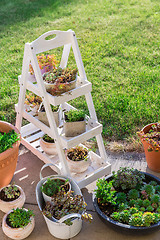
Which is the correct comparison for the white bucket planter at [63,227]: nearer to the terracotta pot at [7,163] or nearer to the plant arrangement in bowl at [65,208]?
the plant arrangement in bowl at [65,208]

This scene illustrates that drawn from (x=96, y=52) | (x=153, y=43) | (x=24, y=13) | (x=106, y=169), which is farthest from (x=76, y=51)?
(x=24, y=13)

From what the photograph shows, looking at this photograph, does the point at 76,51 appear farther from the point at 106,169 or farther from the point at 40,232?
the point at 40,232

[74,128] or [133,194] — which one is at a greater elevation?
[74,128]

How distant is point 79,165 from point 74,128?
390mm

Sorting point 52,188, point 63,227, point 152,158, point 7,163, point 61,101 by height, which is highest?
point 61,101

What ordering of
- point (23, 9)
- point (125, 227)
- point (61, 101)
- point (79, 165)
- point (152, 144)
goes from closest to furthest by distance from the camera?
point (125, 227), point (61, 101), point (79, 165), point (152, 144), point (23, 9)

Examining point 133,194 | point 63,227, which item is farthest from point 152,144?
point 63,227

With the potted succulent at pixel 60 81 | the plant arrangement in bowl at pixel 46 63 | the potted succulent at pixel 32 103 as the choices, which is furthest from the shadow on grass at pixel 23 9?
the potted succulent at pixel 60 81

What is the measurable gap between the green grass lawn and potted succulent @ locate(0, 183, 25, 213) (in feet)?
4.52

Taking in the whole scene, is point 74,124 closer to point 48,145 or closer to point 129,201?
point 48,145

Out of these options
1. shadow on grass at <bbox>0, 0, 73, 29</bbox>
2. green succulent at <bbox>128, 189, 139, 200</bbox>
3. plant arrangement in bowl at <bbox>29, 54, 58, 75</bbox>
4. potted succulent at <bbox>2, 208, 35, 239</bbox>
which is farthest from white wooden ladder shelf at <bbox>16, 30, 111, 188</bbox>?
shadow on grass at <bbox>0, 0, 73, 29</bbox>

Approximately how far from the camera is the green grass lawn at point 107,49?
173 inches

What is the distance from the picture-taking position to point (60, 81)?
118 inches

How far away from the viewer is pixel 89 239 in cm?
290
